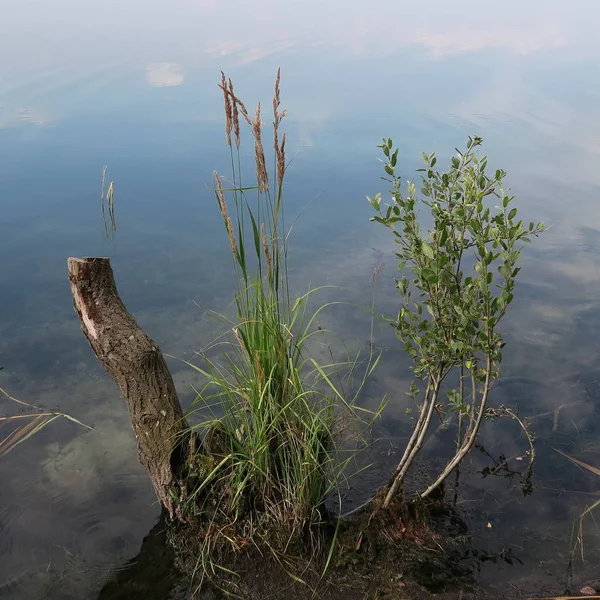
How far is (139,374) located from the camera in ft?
9.82

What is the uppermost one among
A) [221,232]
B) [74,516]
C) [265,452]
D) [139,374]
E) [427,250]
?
[427,250]

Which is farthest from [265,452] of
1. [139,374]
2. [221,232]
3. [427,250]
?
[221,232]

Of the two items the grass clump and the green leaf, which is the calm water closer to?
the grass clump

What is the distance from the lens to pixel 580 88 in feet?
37.6

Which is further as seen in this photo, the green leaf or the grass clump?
the grass clump

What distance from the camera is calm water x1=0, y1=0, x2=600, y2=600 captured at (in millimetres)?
3334

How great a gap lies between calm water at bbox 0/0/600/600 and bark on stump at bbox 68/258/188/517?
1.42ft

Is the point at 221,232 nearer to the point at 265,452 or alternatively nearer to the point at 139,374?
the point at 139,374

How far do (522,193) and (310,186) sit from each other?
2287mm

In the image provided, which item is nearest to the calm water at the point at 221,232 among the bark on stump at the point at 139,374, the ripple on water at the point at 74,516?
the ripple on water at the point at 74,516

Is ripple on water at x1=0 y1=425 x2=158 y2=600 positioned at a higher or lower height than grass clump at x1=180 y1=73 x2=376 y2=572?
lower

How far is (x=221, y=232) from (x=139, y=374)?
3.59 meters

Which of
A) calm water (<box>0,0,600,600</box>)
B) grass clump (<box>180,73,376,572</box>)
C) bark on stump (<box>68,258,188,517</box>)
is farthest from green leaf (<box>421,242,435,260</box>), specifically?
calm water (<box>0,0,600,600</box>)

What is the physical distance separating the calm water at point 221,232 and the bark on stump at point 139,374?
0.43 metres
